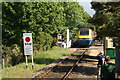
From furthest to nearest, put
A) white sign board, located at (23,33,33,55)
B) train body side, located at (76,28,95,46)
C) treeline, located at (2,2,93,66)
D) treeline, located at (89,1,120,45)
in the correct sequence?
train body side, located at (76,28,95,46), treeline, located at (2,2,93,66), white sign board, located at (23,33,33,55), treeline, located at (89,1,120,45)

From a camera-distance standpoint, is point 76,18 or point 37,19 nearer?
point 37,19

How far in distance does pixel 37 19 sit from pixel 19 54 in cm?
416

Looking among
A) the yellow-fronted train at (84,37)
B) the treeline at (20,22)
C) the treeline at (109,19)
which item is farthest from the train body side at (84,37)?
the treeline at (109,19)

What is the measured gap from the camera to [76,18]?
37812 mm

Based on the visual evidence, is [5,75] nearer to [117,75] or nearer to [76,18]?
[117,75]

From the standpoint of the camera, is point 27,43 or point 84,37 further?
point 84,37

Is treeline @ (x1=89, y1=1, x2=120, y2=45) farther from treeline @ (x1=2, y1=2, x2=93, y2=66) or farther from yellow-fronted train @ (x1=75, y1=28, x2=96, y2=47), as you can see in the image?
yellow-fronted train @ (x1=75, y1=28, x2=96, y2=47)

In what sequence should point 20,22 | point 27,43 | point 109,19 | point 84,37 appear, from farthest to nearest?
1. point 84,37
2. point 20,22
3. point 27,43
4. point 109,19

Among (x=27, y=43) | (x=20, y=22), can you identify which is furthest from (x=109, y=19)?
(x=20, y=22)

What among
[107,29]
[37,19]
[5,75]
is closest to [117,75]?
[107,29]

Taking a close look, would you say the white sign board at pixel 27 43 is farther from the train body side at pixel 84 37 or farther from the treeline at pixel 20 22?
the train body side at pixel 84 37

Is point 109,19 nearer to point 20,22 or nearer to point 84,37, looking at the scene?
point 20,22

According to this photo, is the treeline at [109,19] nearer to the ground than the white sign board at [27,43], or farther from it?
farther from it

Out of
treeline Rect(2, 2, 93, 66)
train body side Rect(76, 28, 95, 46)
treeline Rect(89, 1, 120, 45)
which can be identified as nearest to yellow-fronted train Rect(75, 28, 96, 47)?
A: train body side Rect(76, 28, 95, 46)
